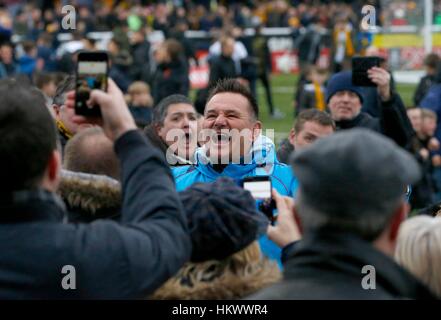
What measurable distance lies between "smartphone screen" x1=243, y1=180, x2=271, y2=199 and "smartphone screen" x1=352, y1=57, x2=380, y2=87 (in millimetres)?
3706

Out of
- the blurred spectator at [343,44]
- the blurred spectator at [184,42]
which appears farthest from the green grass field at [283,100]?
the blurred spectator at [184,42]

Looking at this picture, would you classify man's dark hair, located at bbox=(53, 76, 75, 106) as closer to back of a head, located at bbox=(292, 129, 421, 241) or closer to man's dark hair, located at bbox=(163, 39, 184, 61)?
back of a head, located at bbox=(292, 129, 421, 241)

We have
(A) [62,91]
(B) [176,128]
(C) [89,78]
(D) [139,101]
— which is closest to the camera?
(C) [89,78]

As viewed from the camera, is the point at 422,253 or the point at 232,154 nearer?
the point at 422,253

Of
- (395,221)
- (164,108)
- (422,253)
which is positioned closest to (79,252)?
(395,221)

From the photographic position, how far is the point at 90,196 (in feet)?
10.1

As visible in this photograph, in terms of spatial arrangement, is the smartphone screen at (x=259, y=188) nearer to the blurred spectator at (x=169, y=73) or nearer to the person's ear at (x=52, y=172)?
the person's ear at (x=52, y=172)

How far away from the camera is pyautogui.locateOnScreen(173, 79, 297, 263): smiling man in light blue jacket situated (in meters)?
4.91

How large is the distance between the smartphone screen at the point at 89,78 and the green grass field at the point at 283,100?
13.4m

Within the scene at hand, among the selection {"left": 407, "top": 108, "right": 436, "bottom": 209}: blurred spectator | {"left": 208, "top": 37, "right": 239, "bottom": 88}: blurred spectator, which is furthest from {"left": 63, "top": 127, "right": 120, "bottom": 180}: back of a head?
{"left": 208, "top": 37, "right": 239, "bottom": 88}: blurred spectator

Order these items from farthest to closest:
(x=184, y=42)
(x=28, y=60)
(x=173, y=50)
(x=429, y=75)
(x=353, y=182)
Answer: (x=184, y=42) → (x=28, y=60) → (x=173, y=50) → (x=429, y=75) → (x=353, y=182)

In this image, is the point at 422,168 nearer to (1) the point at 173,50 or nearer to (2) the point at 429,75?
(2) the point at 429,75

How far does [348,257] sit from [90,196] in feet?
3.46

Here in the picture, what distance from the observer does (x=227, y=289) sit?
2818 millimetres
